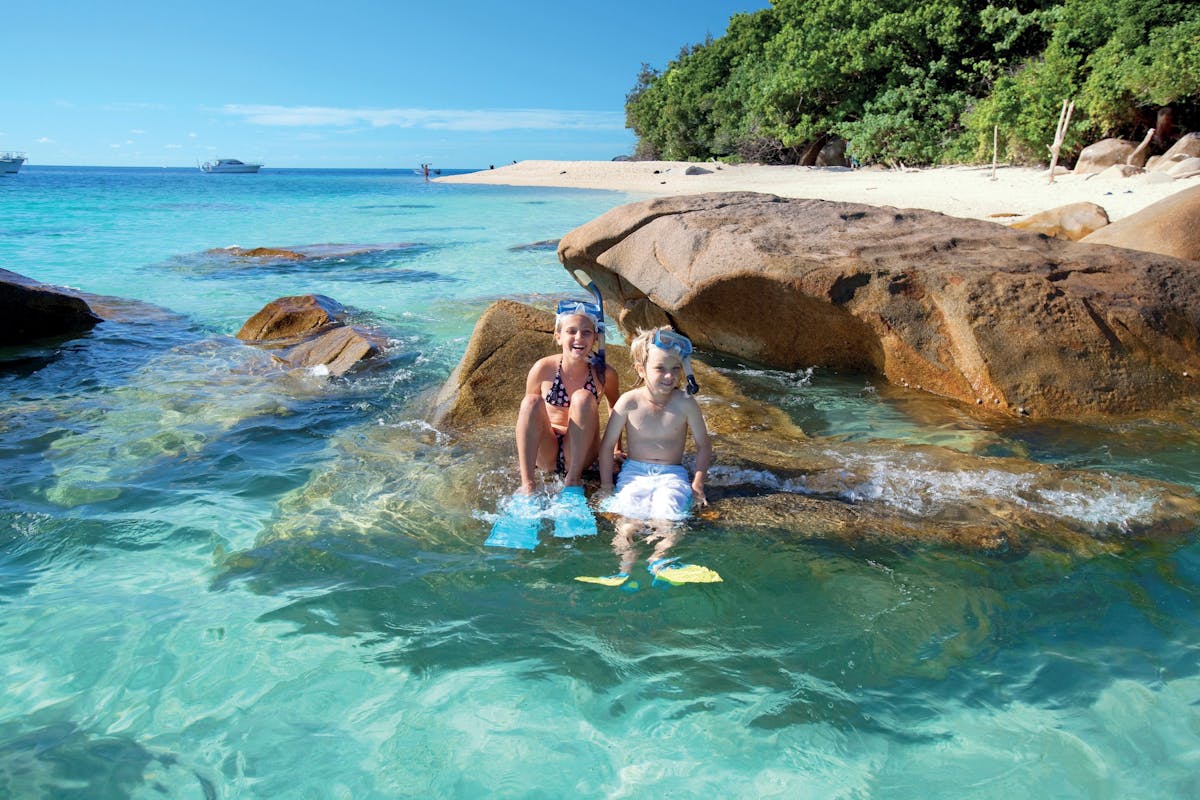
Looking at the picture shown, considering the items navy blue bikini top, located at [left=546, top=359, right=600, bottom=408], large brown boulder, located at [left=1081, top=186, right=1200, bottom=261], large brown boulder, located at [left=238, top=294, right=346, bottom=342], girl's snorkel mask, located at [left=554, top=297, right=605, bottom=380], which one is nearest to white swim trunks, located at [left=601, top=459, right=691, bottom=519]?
navy blue bikini top, located at [left=546, top=359, right=600, bottom=408]

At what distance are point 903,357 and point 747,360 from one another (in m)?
1.39

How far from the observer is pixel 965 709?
2.84 metres

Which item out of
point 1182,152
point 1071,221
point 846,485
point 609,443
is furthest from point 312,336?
point 1182,152

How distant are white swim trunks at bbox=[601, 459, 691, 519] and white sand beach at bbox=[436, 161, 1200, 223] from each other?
40.7 feet

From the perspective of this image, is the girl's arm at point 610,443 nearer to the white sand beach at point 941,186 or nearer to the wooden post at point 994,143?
the white sand beach at point 941,186

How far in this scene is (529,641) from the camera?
327 cm

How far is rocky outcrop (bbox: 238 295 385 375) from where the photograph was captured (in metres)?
7.57

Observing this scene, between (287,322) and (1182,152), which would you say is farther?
(1182,152)

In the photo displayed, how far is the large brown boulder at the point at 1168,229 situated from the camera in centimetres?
780

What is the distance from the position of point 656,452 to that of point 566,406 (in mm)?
573

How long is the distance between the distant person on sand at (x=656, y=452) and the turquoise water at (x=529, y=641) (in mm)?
178

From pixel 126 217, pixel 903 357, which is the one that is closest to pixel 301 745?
pixel 903 357

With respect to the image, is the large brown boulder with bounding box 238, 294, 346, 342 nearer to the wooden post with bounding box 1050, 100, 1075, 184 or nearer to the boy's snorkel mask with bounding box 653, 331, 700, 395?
the boy's snorkel mask with bounding box 653, 331, 700, 395

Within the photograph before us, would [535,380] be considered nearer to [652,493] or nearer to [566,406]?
[566,406]
